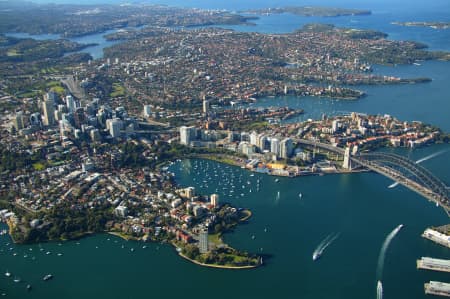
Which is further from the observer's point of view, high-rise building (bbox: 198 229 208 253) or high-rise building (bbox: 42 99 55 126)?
high-rise building (bbox: 42 99 55 126)

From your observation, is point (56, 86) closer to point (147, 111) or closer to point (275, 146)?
point (147, 111)

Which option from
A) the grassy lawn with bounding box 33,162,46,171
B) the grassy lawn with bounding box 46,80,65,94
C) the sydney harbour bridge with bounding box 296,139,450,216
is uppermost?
the grassy lawn with bounding box 46,80,65,94

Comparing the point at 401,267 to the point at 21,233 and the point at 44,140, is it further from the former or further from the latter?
the point at 44,140

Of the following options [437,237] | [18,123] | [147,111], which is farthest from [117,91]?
[437,237]

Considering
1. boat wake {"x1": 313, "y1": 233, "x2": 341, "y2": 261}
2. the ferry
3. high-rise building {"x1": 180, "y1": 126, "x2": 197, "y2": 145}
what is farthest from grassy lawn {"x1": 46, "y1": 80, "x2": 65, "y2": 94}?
the ferry

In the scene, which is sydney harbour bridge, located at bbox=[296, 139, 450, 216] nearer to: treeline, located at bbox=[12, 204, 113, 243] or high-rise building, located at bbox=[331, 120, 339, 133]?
high-rise building, located at bbox=[331, 120, 339, 133]

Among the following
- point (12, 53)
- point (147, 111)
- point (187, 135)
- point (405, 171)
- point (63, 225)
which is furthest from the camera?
point (12, 53)

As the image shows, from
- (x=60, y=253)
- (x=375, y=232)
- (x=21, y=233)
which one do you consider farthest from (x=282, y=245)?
(x=21, y=233)

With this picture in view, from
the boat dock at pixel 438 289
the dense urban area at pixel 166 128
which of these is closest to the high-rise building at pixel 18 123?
the dense urban area at pixel 166 128
